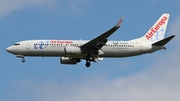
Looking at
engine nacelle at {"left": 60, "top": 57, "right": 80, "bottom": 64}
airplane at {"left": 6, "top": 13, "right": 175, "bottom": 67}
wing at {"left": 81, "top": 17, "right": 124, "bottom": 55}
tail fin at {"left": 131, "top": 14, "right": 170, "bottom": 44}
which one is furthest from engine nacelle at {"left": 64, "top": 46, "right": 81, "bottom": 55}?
tail fin at {"left": 131, "top": 14, "right": 170, "bottom": 44}

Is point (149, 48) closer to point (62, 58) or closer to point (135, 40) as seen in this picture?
point (135, 40)

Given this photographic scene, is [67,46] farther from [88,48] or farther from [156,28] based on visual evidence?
[156,28]

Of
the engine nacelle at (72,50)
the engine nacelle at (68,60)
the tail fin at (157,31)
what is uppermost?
the tail fin at (157,31)

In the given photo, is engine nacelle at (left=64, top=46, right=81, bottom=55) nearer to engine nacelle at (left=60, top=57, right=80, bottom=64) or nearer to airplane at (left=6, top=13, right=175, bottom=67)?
airplane at (left=6, top=13, right=175, bottom=67)

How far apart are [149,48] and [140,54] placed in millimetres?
1515

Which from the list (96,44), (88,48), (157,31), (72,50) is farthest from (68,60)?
(157,31)

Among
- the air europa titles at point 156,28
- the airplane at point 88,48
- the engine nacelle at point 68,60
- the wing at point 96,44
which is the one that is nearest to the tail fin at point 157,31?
the air europa titles at point 156,28

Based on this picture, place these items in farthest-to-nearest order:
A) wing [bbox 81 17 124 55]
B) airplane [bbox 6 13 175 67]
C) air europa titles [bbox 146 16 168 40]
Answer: air europa titles [bbox 146 16 168 40] < airplane [bbox 6 13 175 67] < wing [bbox 81 17 124 55]

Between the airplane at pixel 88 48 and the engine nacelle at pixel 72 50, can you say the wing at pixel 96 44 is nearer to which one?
the airplane at pixel 88 48

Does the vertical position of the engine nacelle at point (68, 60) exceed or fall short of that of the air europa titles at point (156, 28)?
it falls short

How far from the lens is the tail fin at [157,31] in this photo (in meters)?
73.3

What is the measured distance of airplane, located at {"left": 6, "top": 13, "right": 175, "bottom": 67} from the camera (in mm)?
67812

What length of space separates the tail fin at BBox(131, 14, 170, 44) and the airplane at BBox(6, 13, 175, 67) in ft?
1.91

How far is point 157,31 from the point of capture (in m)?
75.0
